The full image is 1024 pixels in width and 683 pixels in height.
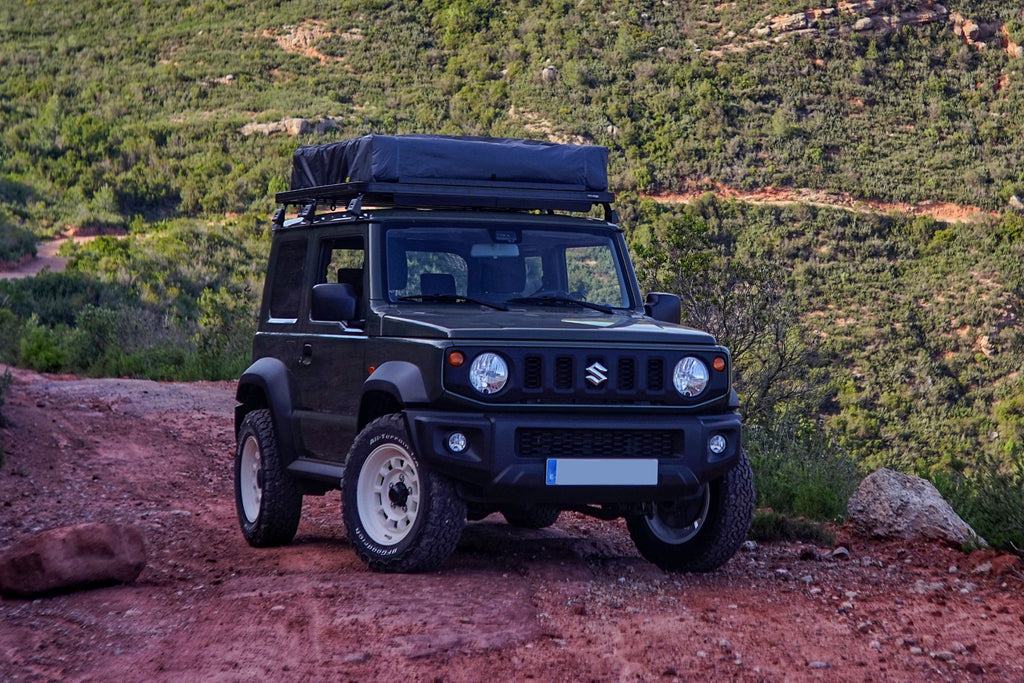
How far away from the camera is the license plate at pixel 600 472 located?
A: 584 cm

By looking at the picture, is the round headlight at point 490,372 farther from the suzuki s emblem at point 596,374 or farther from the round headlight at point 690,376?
the round headlight at point 690,376

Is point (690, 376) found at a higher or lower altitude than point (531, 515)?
higher

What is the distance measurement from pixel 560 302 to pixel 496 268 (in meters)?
0.41

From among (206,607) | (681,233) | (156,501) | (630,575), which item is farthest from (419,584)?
(681,233)

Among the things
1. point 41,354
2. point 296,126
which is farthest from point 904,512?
point 296,126

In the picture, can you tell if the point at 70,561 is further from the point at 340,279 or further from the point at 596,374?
the point at 596,374

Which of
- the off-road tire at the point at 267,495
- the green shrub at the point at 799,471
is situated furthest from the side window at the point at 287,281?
the green shrub at the point at 799,471

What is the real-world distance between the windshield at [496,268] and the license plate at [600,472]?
123cm

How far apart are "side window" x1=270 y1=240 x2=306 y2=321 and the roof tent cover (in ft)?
1.53

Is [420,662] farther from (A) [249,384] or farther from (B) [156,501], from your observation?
(B) [156,501]

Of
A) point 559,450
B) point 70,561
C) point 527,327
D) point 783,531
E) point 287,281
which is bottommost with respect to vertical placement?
point 783,531

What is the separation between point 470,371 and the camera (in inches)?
229

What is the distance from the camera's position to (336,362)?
684cm

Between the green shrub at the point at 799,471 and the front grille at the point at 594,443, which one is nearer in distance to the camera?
the front grille at the point at 594,443
